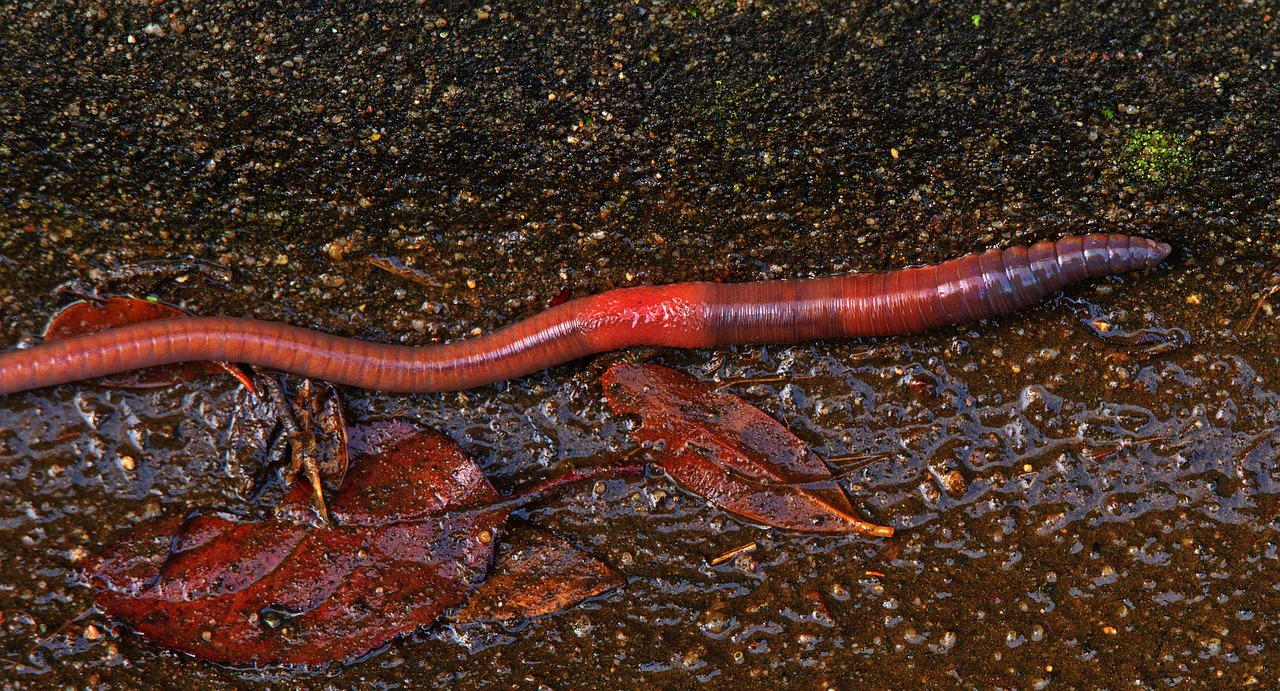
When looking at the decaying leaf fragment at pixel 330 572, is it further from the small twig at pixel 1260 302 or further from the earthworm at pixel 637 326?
the small twig at pixel 1260 302

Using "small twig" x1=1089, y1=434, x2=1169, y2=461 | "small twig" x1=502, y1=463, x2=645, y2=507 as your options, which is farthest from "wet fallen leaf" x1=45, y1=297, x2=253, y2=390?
"small twig" x1=1089, y1=434, x2=1169, y2=461

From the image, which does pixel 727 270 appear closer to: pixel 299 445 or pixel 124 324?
pixel 299 445

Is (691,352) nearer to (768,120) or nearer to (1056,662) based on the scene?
(768,120)

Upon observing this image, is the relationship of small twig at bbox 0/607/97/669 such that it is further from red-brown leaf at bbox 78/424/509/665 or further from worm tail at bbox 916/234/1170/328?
worm tail at bbox 916/234/1170/328

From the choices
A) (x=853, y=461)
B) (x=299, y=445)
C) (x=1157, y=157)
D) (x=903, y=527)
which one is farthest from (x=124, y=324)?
(x=1157, y=157)

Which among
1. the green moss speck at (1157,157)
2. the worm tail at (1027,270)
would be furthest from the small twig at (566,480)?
the green moss speck at (1157,157)
